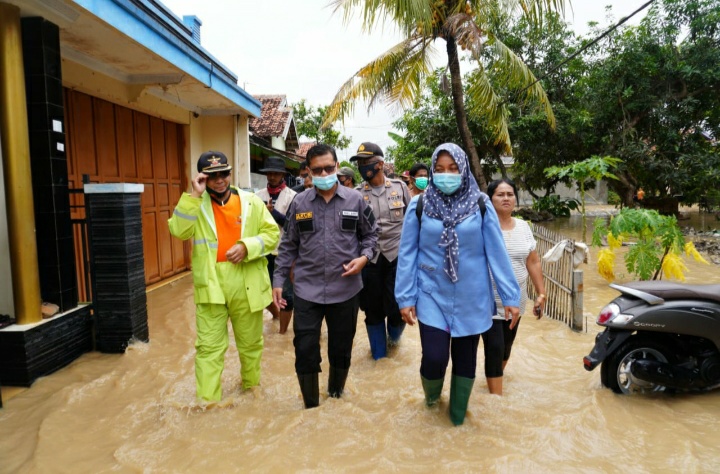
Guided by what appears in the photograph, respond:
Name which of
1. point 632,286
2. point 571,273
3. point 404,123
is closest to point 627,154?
point 404,123

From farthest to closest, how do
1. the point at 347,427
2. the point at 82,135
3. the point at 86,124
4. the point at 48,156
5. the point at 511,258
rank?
the point at 86,124 < the point at 82,135 < the point at 48,156 < the point at 511,258 < the point at 347,427

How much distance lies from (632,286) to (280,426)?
2.74 meters

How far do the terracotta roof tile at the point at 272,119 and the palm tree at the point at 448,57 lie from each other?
13.9 m

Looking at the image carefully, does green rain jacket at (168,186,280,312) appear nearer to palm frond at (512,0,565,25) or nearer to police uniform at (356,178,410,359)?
police uniform at (356,178,410,359)

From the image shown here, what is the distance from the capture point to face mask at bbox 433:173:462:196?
2.94 metres

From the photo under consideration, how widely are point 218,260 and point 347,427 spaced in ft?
4.61

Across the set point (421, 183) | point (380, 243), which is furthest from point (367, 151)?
point (421, 183)

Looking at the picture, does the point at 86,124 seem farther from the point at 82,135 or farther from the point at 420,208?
the point at 420,208

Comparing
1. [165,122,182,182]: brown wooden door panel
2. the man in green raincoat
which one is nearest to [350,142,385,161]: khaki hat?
the man in green raincoat

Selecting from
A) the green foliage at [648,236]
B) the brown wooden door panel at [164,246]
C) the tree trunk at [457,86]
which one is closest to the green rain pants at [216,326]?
the brown wooden door panel at [164,246]

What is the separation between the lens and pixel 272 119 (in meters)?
26.4

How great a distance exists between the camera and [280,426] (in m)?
3.18

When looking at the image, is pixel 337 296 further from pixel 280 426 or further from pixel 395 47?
pixel 395 47

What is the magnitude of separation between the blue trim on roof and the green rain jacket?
6.33 ft
